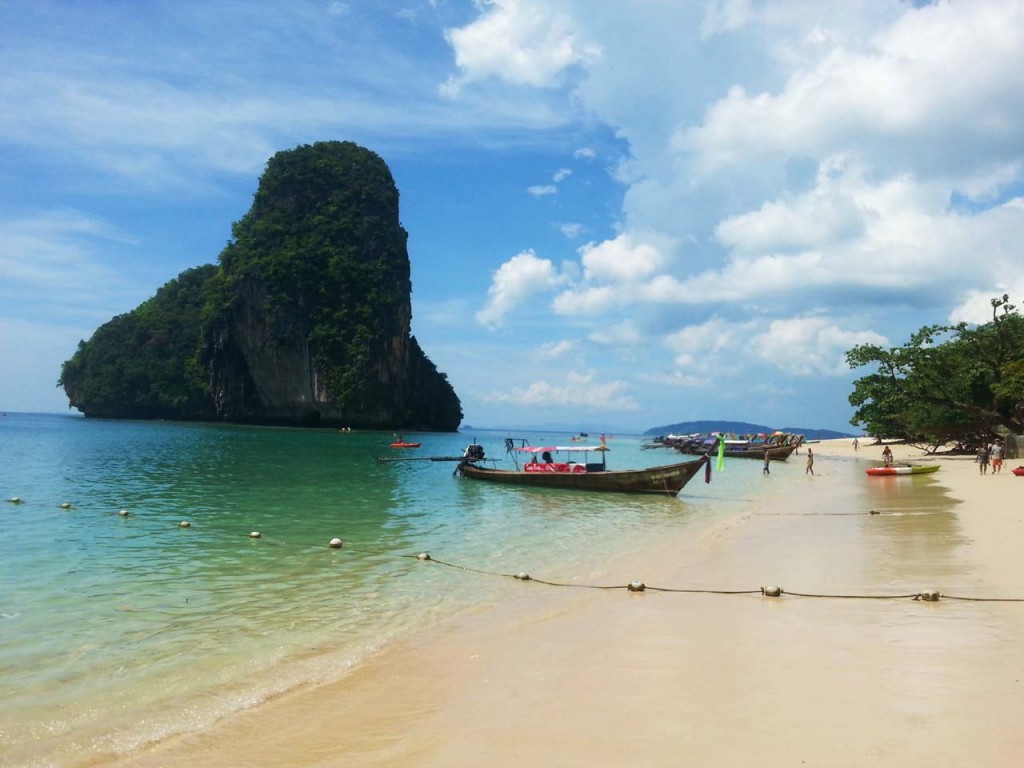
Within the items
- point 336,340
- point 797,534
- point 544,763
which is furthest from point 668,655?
point 336,340

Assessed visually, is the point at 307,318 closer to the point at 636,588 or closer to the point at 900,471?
the point at 900,471

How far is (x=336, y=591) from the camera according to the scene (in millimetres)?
9211

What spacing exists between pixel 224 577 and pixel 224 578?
0.07 meters

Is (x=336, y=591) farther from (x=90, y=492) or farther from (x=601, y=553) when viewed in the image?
(x=90, y=492)

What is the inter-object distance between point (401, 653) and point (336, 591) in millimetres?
2911

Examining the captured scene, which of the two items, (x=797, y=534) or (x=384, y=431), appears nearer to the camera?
(x=797, y=534)

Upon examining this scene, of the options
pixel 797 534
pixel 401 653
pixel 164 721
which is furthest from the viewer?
pixel 797 534

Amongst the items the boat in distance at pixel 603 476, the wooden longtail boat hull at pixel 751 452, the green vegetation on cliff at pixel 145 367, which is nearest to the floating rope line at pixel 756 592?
the boat in distance at pixel 603 476

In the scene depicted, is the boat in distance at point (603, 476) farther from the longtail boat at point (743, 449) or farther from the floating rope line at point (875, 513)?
the longtail boat at point (743, 449)

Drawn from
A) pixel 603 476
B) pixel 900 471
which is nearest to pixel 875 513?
pixel 603 476

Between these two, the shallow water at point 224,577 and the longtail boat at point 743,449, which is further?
the longtail boat at point 743,449

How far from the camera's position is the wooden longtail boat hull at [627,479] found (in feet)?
77.7

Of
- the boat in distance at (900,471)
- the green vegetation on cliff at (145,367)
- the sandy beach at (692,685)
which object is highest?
the green vegetation on cliff at (145,367)

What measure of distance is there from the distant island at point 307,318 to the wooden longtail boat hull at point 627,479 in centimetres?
5833
